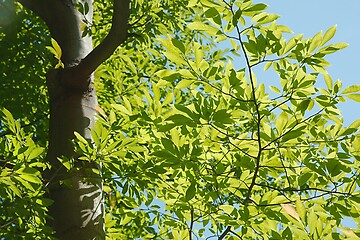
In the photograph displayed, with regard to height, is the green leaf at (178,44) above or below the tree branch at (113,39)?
below

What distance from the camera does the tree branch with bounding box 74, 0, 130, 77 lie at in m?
2.36

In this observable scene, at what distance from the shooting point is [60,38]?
10.1 ft

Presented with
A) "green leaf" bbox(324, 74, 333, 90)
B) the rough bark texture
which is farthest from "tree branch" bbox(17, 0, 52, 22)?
"green leaf" bbox(324, 74, 333, 90)

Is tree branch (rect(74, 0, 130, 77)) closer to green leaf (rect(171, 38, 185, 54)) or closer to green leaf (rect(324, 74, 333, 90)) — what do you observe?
green leaf (rect(171, 38, 185, 54))

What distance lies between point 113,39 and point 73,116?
1.70 ft

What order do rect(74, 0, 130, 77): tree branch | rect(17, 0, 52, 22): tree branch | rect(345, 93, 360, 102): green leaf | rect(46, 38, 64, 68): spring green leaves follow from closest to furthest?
rect(345, 93, 360, 102): green leaf
rect(46, 38, 64, 68): spring green leaves
rect(74, 0, 130, 77): tree branch
rect(17, 0, 52, 22): tree branch

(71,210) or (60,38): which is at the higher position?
(60,38)

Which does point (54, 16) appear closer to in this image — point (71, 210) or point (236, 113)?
point (71, 210)

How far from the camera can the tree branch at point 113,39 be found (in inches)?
92.7

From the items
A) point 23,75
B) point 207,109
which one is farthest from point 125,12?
point 23,75

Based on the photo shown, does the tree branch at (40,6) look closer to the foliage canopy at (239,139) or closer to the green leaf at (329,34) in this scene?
the foliage canopy at (239,139)

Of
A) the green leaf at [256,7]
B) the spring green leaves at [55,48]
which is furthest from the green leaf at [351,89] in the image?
the spring green leaves at [55,48]

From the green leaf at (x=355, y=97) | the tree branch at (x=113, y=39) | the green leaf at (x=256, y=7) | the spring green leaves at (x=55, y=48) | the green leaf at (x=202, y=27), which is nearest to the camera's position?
the green leaf at (x=256, y=7)

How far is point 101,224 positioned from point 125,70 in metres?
2.84
